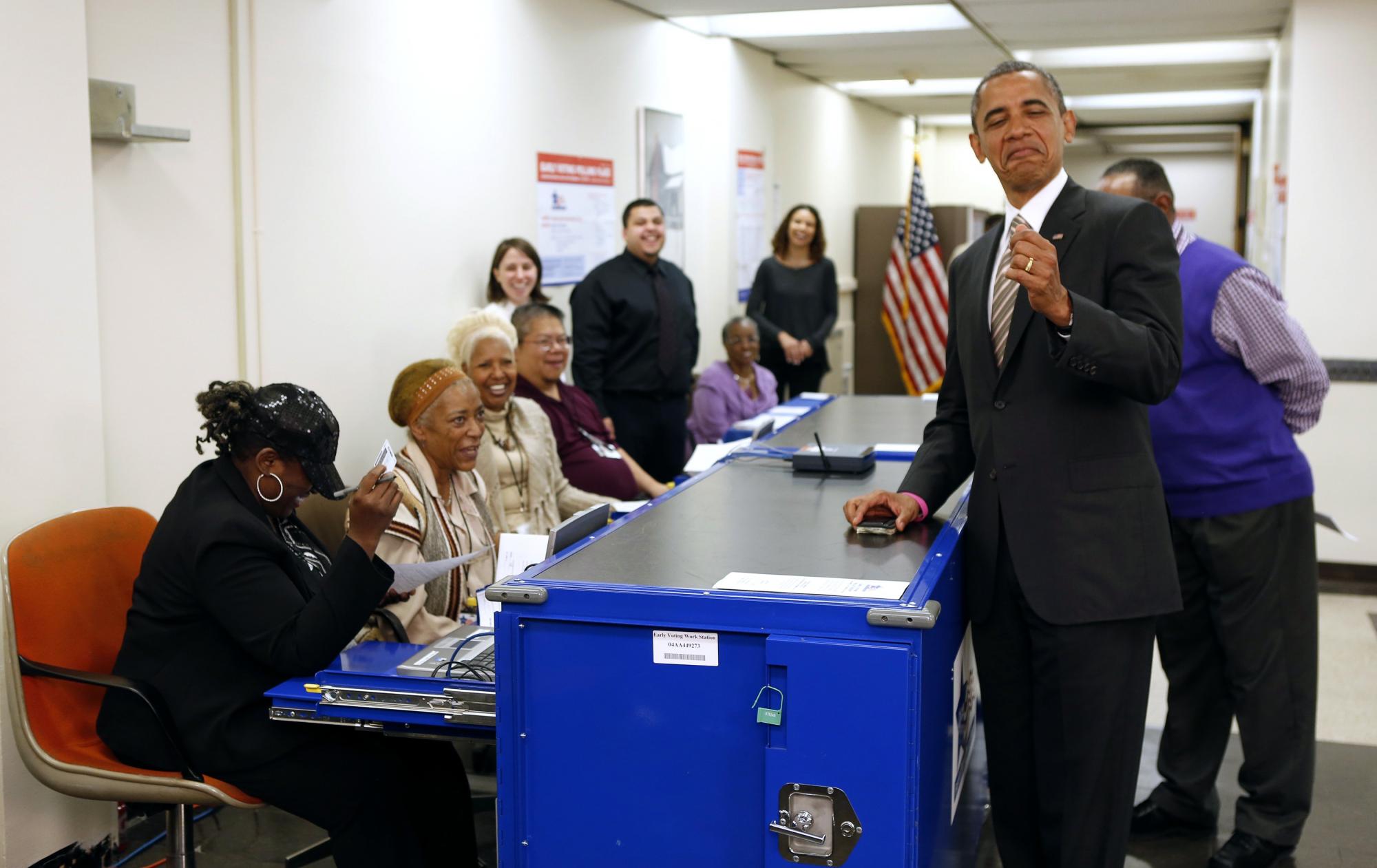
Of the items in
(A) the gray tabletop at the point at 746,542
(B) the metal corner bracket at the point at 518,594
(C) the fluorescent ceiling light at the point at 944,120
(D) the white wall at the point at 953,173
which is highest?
(C) the fluorescent ceiling light at the point at 944,120

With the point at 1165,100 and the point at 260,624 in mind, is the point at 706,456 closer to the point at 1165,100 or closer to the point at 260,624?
the point at 260,624

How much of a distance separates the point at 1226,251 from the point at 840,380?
748cm

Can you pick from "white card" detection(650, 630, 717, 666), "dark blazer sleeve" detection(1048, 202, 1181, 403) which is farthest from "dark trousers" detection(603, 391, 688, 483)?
"white card" detection(650, 630, 717, 666)

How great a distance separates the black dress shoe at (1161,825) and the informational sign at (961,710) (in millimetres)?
800

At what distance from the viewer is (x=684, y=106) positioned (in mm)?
7387

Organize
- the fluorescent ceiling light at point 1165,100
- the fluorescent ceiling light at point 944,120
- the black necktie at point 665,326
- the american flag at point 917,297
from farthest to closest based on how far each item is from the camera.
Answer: the fluorescent ceiling light at point 944,120, the fluorescent ceiling light at point 1165,100, the american flag at point 917,297, the black necktie at point 665,326

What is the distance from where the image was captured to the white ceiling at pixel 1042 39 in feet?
21.6

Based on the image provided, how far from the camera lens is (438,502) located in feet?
10.3

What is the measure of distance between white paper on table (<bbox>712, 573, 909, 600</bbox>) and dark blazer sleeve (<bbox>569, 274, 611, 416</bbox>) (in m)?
3.53

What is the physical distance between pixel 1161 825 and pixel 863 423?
1.50m

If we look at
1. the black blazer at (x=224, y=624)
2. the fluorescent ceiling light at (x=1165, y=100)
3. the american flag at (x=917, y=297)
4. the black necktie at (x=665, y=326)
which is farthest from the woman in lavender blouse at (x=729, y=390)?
the fluorescent ceiling light at (x=1165, y=100)

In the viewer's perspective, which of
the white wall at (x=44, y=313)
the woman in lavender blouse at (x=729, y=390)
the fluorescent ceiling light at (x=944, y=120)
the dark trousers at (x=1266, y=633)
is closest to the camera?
the white wall at (x=44, y=313)

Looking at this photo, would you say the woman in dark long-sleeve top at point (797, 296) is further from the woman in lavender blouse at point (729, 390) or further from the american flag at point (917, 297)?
the american flag at point (917, 297)

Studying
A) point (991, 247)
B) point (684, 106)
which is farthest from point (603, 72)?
point (991, 247)
